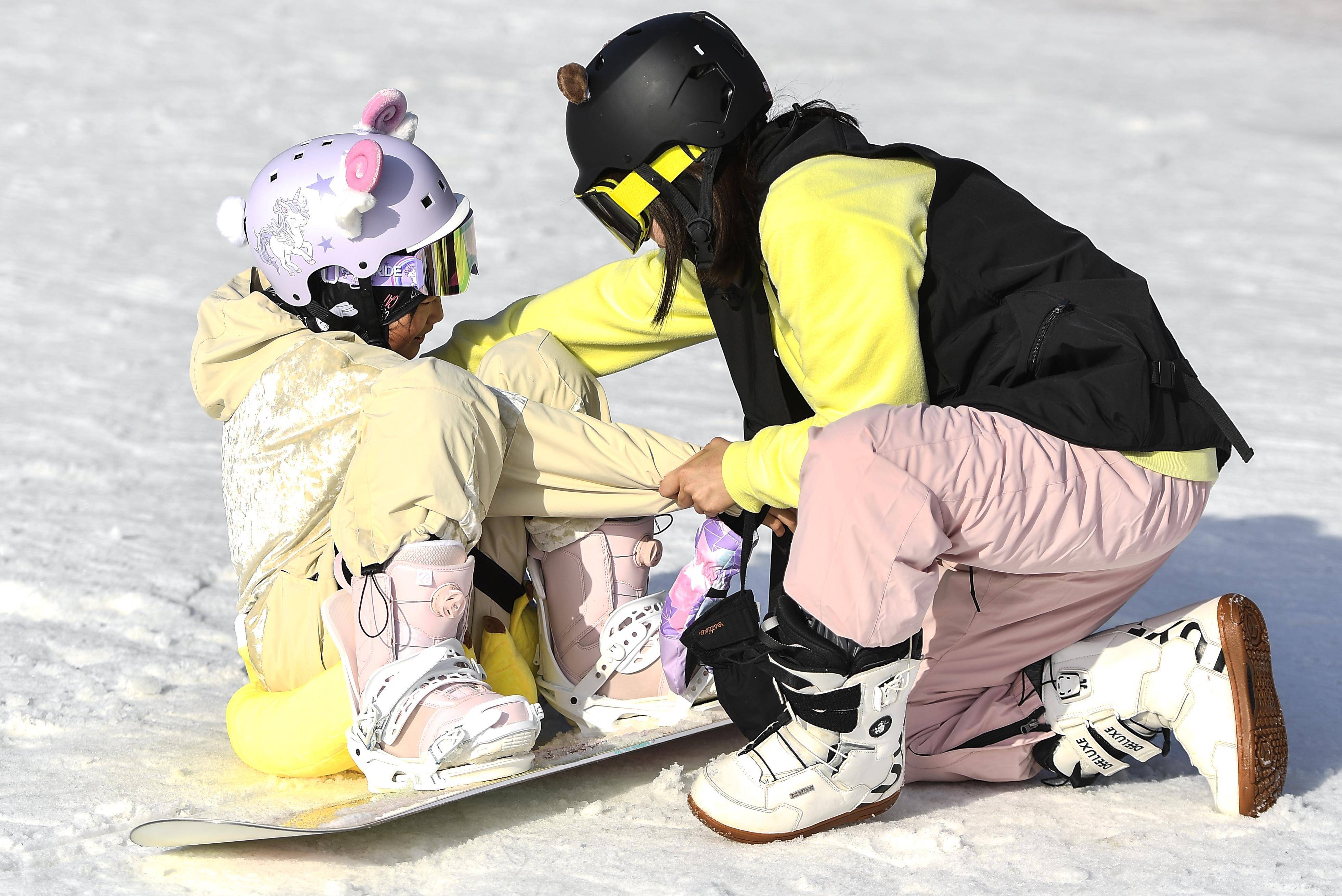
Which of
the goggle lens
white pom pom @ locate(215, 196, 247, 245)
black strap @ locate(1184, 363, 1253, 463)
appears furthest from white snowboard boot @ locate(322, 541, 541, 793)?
black strap @ locate(1184, 363, 1253, 463)

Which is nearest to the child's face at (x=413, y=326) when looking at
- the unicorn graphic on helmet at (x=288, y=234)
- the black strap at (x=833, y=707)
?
the unicorn graphic on helmet at (x=288, y=234)

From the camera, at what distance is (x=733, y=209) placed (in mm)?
2777

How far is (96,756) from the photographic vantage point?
2920mm

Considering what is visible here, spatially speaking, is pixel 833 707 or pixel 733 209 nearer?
pixel 833 707

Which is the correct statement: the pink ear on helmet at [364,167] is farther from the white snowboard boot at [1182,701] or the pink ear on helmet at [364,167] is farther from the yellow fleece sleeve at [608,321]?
the white snowboard boot at [1182,701]

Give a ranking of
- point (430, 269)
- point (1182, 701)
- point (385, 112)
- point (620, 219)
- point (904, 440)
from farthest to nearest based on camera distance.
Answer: point (385, 112) → point (430, 269) → point (620, 219) → point (1182, 701) → point (904, 440)

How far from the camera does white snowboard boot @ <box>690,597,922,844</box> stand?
2486 millimetres

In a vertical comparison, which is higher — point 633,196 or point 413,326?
point 633,196

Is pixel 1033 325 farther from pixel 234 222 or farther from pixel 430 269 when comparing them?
pixel 234 222

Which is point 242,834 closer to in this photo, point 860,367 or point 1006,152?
point 860,367

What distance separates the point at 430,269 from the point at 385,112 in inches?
16.8

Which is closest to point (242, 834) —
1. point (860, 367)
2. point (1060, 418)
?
point (860, 367)

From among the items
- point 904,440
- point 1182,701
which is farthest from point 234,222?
point 1182,701

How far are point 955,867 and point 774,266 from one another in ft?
3.64
